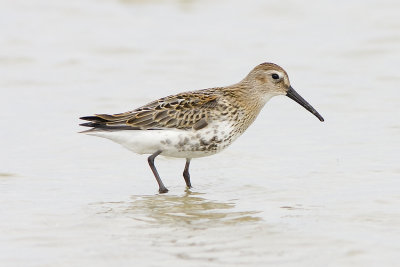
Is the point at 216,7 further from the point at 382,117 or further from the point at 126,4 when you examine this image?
the point at 382,117

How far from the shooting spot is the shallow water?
8.72 meters

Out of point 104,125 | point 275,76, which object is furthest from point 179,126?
point 275,76

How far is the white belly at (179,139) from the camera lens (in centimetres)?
1120

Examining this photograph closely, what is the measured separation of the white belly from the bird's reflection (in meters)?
0.57

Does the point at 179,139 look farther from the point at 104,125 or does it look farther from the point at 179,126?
the point at 104,125

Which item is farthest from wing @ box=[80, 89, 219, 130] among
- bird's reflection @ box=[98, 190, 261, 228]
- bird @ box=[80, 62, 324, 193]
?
bird's reflection @ box=[98, 190, 261, 228]

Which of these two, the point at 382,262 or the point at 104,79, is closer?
the point at 382,262

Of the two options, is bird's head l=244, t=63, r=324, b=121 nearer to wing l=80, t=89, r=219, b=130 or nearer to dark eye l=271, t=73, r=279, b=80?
dark eye l=271, t=73, r=279, b=80

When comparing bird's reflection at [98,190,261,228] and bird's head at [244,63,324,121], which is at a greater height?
bird's head at [244,63,324,121]

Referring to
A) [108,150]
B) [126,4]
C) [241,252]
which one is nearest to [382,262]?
[241,252]

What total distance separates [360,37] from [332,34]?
0.70 metres

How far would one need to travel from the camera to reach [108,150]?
13.4 meters

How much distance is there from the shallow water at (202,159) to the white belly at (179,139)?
1.71ft

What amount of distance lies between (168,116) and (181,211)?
166 cm
